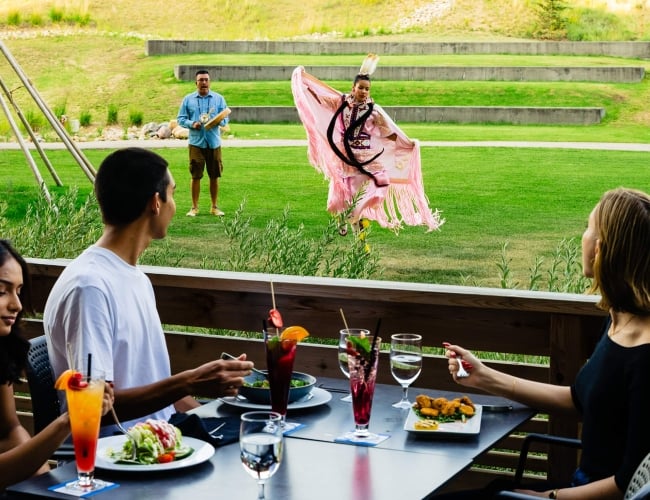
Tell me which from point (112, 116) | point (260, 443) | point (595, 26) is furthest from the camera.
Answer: point (595, 26)

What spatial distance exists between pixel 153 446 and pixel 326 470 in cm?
33

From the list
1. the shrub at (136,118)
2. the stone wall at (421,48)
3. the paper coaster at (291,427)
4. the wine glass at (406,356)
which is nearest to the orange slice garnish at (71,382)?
the paper coaster at (291,427)

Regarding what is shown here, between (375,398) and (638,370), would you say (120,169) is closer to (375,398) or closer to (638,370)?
(375,398)

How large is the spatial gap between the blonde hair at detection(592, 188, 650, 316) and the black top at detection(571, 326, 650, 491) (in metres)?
0.10

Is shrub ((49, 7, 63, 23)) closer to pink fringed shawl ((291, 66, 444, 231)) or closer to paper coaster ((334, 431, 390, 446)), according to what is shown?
pink fringed shawl ((291, 66, 444, 231))

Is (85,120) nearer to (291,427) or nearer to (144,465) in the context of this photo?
(291,427)

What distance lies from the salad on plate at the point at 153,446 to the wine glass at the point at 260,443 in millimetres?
306

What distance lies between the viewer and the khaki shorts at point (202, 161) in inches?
523

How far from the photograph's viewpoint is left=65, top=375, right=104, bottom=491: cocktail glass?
192cm

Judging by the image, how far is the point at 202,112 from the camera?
13094 mm

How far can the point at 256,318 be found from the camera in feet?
11.0

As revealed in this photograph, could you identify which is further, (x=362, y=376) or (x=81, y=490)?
(x=362, y=376)

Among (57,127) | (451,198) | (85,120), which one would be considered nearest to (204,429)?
(57,127)

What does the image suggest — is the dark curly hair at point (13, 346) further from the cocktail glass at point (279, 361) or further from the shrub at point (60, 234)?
the shrub at point (60, 234)
